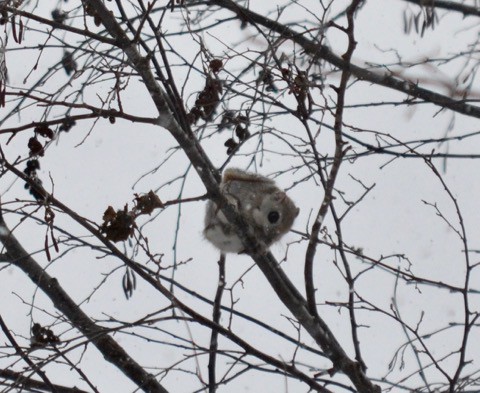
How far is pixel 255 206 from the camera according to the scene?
3832 mm

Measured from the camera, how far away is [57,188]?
245 inches

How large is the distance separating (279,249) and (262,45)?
129 centimetres

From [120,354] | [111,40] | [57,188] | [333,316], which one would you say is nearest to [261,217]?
[120,354]

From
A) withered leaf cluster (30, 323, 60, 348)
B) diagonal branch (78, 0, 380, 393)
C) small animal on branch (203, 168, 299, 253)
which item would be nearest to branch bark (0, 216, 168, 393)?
withered leaf cluster (30, 323, 60, 348)

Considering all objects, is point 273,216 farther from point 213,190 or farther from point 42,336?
point 42,336

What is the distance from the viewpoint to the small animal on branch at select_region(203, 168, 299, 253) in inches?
146

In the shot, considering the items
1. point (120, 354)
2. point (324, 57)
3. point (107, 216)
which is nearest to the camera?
point (107, 216)

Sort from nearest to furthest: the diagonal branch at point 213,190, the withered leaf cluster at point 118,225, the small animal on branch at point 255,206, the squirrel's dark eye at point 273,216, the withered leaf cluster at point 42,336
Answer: the withered leaf cluster at point 118,225, the diagonal branch at point 213,190, the withered leaf cluster at point 42,336, the small animal on branch at point 255,206, the squirrel's dark eye at point 273,216

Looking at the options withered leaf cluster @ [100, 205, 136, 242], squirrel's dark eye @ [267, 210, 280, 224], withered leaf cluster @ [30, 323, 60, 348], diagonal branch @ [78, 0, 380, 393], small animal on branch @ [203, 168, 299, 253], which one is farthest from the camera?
squirrel's dark eye @ [267, 210, 280, 224]

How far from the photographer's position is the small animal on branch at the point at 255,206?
371 centimetres

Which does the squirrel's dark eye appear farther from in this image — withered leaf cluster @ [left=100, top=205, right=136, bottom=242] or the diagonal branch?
withered leaf cluster @ [left=100, top=205, right=136, bottom=242]

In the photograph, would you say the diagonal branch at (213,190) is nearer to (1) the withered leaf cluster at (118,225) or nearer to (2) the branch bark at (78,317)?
(1) the withered leaf cluster at (118,225)

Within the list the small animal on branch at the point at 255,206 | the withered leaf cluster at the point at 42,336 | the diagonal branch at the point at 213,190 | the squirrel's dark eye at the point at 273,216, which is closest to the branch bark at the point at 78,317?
the withered leaf cluster at the point at 42,336

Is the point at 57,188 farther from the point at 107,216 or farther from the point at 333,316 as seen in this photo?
the point at 107,216
